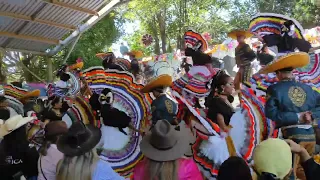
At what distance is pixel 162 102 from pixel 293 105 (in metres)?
1.71

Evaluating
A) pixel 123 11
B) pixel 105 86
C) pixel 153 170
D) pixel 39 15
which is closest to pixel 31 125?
pixel 105 86

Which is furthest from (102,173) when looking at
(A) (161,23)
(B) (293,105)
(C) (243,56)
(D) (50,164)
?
(A) (161,23)

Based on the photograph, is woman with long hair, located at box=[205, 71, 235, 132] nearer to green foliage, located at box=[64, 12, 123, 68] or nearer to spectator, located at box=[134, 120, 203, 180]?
spectator, located at box=[134, 120, 203, 180]

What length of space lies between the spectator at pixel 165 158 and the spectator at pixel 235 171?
0.35 meters

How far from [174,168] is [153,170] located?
13 centimetres

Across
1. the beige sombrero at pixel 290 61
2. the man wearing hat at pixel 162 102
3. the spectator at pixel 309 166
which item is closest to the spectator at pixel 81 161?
the spectator at pixel 309 166

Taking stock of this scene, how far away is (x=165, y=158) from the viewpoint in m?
2.39

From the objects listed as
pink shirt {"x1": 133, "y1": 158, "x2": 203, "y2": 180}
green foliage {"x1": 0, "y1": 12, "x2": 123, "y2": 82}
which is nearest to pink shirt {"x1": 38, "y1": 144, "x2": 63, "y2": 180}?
pink shirt {"x1": 133, "y1": 158, "x2": 203, "y2": 180}

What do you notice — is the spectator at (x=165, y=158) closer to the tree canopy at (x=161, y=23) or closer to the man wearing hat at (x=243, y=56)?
the man wearing hat at (x=243, y=56)

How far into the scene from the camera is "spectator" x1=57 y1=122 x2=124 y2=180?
2461 millimetres

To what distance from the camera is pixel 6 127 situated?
3281 mm

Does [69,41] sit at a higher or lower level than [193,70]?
higher

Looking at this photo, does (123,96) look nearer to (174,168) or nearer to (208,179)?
(208,179)

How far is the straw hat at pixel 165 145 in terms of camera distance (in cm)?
241
